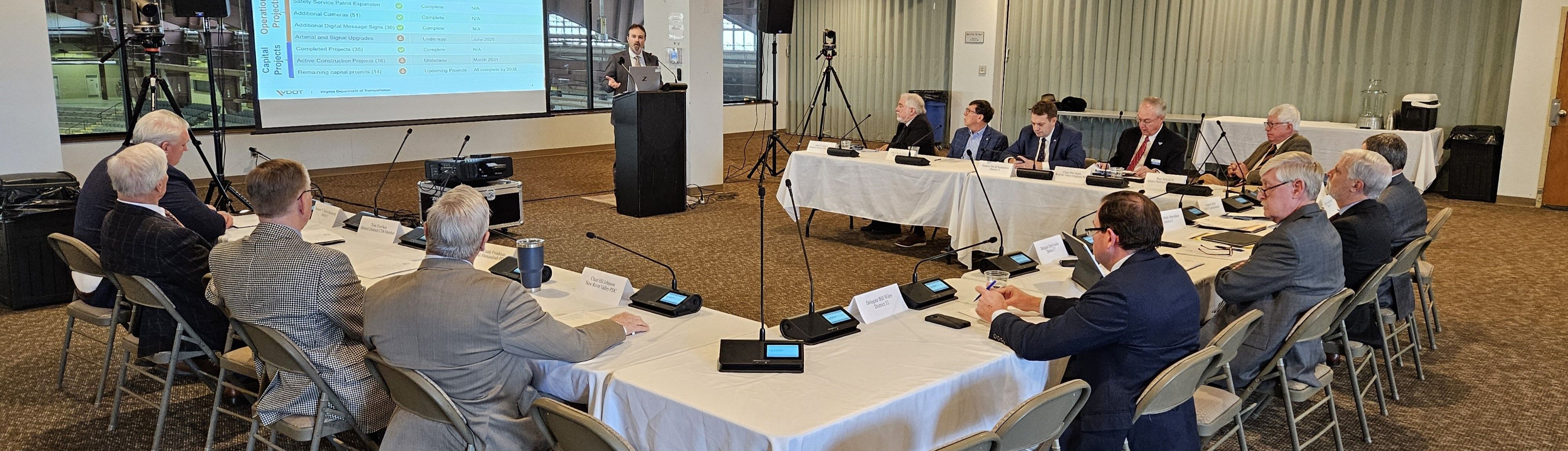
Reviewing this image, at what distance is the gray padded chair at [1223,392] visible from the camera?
253 cm

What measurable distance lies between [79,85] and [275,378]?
6.95 meters

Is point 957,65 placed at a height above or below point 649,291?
above

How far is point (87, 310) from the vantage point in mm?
3582

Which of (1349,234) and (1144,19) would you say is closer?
(1349,234)

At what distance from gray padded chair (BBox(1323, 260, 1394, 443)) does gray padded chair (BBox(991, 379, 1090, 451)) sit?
58.5 inches

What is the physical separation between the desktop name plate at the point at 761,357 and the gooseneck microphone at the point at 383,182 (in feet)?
13.6

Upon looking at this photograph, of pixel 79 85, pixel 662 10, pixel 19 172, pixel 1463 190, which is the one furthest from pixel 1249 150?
pixel 79 85

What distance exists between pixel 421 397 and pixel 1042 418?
1258mm

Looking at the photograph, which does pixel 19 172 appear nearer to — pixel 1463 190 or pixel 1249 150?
pixel 1249 150

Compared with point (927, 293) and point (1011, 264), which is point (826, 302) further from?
point (927, 293)

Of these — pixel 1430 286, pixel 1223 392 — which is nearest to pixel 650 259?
pixel 1223 392

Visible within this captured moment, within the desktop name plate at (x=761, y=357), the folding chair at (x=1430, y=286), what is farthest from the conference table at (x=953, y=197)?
the desktop name plate at (x=761, y=357)

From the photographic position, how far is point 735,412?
80.9 inches

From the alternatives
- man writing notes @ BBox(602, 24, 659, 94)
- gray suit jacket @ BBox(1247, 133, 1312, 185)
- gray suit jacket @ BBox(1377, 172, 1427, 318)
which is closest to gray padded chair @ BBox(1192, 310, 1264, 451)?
gray suit jacket @ BBox(1377, 172, 1427, 318)
